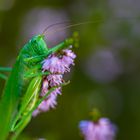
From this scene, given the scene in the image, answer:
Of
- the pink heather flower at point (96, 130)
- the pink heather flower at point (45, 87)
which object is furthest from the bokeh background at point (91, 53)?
the pink heather flower at point (45, 87)

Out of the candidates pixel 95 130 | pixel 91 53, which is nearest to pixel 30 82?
pixel 95 130

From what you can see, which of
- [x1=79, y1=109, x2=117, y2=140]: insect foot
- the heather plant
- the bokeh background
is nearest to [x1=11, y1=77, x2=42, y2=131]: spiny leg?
the heather plant

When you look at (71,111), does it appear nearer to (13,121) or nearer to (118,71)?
(118,71)

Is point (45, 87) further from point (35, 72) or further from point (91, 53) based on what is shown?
point (91, 53)

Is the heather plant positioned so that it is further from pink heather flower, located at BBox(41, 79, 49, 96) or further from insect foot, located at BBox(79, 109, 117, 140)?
insect foot, located at BBox(79, 109, 117, 140)

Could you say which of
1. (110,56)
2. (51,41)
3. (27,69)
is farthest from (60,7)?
(27,69)

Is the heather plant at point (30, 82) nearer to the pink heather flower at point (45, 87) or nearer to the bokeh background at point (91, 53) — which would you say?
the pink heather flower at point (45, 87)
